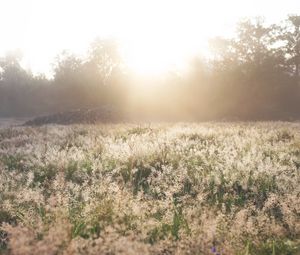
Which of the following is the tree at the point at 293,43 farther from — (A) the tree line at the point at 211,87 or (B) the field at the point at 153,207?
(B) the field at the point at 153,207

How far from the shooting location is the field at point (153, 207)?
442 cm

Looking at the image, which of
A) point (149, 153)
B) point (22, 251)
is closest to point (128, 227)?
point (22, 251)

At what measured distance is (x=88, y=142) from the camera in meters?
13.5

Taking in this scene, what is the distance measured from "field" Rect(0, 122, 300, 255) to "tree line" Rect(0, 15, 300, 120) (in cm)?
3229

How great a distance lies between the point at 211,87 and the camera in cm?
4997

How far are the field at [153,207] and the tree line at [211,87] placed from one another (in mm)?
32287

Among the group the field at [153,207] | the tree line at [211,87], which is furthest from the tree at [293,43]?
the field at [153,207]

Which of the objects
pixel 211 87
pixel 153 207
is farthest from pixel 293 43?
pixel 153 207

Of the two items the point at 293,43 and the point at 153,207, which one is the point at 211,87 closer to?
the point at 293,43

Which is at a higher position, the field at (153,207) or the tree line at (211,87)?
the tree line at (211,87)

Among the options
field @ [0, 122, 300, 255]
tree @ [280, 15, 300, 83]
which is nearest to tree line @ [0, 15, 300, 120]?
tree @ [280, 15, 300, 83]

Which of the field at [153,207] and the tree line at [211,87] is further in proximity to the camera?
the tree line at [211,87]

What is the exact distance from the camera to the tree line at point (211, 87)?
157 ft

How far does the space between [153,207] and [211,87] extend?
1743 inches
